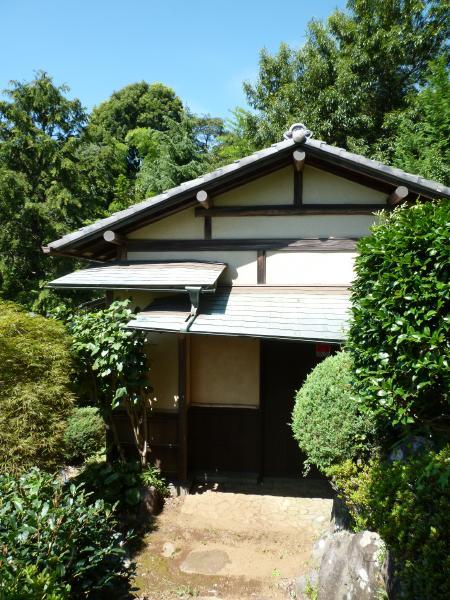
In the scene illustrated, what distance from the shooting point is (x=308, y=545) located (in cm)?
551

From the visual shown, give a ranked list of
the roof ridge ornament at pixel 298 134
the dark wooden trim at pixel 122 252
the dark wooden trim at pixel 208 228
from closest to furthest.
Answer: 1. the roof ridge ornament at pixel 298 134
2. the dark wooden trim at pixel 208 228
3. the dark wooden trim at pixel 122 252

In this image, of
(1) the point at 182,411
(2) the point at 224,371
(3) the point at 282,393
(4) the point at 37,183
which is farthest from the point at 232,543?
(4) the point at 37,183

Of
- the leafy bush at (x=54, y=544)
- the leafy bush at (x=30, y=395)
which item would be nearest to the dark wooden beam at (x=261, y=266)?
the leafy bush at (x=30, y=395)

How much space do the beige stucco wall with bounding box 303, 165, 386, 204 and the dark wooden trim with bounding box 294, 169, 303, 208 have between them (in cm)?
6

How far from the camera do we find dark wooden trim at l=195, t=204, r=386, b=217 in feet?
22.4

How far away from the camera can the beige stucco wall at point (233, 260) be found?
712 centimetres

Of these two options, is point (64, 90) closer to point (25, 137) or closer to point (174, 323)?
point (25, 137)

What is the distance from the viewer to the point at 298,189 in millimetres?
6977

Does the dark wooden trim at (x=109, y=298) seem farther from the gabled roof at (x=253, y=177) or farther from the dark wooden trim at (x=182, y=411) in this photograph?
the dark wooden trim at (x=182, y=411)

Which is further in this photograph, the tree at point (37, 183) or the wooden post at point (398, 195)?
the tree at point (37, 183)

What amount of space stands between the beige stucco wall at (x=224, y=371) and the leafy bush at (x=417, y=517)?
360 centimetres

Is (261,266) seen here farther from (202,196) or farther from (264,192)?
(202,196)

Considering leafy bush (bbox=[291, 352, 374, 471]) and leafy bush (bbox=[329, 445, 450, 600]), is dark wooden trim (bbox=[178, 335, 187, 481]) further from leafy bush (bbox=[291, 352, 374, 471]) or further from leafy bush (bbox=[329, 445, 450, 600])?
leafy bush (bbox=[329, 445, 450, 600])

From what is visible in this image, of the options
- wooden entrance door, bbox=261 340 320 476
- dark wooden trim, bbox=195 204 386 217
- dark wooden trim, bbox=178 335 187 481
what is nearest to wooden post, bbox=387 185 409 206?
dark wooden trim, bbox=195 204 386 217
